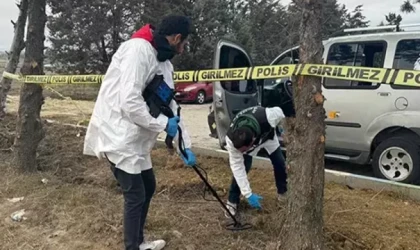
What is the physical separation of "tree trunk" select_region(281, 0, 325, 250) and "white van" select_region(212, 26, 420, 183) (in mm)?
1976

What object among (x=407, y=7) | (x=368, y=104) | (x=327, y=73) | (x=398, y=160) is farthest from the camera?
(x=407, y=7)

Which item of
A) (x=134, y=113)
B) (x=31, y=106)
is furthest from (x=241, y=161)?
(x=31, y=106)

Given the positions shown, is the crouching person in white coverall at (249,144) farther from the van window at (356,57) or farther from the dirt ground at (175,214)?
the van window at (356,57)

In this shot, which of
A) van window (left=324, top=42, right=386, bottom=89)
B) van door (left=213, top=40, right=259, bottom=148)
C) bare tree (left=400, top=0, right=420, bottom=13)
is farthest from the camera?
bare tree (left=400, top=0, right=420, bottom=13)

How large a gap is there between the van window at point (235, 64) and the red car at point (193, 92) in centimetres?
1154

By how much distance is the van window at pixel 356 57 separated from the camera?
5.56 metres

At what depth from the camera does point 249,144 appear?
3.65 m

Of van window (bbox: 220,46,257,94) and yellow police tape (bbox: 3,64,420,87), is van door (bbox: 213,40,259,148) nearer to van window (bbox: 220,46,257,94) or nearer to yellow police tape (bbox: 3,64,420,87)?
van window (bbox: 220,46,257,94)

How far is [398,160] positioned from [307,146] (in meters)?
2.96

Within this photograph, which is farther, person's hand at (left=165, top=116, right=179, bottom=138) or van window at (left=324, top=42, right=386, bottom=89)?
van window at (left=324, top=42, right=386, bottom=89)

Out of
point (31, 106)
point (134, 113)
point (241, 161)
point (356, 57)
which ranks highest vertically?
point (356, 57)

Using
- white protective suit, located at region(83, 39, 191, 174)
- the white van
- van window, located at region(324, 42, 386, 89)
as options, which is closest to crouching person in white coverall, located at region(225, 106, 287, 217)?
white protective suit, located at region(83, 39, 191, 174)

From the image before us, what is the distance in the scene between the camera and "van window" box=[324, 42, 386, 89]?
5559 mm

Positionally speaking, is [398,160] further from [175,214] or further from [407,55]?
[175,214]
